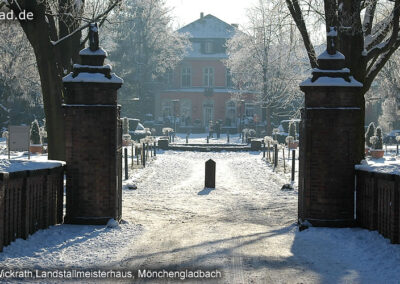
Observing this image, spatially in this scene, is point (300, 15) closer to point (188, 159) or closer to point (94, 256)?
point (94, 256)

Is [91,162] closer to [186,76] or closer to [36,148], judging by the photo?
[36,148]

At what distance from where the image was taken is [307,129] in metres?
9.52

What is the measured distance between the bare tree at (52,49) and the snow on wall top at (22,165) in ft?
17.4

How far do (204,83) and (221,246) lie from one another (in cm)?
5113

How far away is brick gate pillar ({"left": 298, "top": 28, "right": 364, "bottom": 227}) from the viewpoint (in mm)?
9383

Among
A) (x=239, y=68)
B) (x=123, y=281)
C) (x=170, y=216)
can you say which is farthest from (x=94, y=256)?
(x=239, y=68)

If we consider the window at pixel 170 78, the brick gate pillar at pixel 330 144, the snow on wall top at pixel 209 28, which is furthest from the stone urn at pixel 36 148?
the snow on wall top at pixel 209 28

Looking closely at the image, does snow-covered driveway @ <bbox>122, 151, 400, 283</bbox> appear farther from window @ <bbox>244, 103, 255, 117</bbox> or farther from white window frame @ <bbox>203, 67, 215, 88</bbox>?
white window frame @ <bbox>203, 67, 215, 88</bbox>

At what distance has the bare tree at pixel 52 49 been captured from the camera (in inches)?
531

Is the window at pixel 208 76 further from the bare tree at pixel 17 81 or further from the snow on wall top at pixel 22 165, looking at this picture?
the snow on wall top at pixel 22 165

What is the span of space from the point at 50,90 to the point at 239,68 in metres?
34.8

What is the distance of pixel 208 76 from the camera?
5884cm

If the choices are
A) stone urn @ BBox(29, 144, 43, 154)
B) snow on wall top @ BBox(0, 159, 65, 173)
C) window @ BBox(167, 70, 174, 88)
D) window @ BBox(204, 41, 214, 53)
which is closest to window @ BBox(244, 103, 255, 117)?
window @ BBox(204, 41, 214, 53)

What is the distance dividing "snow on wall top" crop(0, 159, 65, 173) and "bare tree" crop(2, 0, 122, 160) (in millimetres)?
5301
